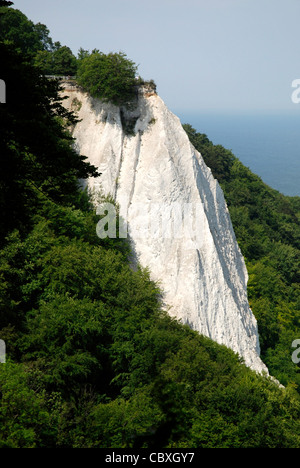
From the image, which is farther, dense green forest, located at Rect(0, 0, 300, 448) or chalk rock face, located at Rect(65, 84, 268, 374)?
chalk rock face, located at Rect(65, 84, 268, 374)

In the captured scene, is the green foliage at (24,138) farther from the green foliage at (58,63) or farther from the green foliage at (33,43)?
the green foliage at (58,63)

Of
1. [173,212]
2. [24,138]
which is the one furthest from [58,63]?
[24,138]

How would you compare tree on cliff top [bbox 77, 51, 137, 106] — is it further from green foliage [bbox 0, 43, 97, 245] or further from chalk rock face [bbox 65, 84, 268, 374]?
green foliage [bbox 0, 43, 97, 245]

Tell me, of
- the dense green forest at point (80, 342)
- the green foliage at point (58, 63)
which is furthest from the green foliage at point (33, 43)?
the dense green forest at point (80, 342)

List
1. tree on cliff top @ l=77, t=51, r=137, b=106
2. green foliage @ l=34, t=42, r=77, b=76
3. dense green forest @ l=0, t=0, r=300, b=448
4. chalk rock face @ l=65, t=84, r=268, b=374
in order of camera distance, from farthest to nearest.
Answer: green foliage @ l=34, t=42, r=77, b=76, tree on cliff top @ l=77, t=51, r=137, b=106, chalk rock face @ l=65, t=84, r=268, b=374, dense green forest @ l=0, t=0, r=300, b=448

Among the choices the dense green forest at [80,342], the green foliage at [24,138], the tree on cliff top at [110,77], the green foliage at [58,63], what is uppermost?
the green foliage at [58,63]

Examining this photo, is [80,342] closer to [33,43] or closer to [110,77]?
[110,77]

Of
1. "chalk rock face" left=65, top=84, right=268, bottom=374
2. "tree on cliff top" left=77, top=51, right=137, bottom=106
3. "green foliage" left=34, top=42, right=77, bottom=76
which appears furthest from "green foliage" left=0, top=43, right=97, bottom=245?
"green foliage" left=34, top=42, right=77, bottom=76
